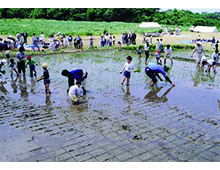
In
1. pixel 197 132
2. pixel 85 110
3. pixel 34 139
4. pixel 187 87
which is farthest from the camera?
pixel 187 87

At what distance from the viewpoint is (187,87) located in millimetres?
11312

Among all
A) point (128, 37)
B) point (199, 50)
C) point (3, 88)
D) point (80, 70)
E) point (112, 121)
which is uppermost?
point (128, 37)

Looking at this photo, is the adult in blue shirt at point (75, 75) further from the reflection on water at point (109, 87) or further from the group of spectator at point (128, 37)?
the group of spectator at point (128, 37)

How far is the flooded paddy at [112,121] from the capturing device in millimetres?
5781

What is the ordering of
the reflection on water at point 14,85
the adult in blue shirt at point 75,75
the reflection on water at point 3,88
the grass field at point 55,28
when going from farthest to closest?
1. the grass field at point 55,28
2. the reflection on water at point 14,85
3. the reflection on water at point 3,88
4. the adult in blue shirt at point 75,75

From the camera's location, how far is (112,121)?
754 cm

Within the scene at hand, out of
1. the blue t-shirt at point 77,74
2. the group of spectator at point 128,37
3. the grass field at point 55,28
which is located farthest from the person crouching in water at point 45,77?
the grass field at point 55,28

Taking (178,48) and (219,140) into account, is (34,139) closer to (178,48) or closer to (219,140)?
(219,140)

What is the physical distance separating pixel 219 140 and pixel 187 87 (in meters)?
5.11

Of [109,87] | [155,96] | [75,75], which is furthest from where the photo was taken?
[109,87]

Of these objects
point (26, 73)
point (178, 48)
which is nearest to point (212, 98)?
point (26, 73)

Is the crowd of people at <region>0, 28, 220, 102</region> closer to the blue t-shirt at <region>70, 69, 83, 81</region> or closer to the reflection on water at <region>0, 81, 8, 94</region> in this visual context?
the blue t-shirt at <region>70, 69, 83, 81</region>

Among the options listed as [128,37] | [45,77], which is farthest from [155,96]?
[128,37]

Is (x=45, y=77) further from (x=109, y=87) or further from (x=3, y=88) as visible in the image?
(x=109, y=87)
